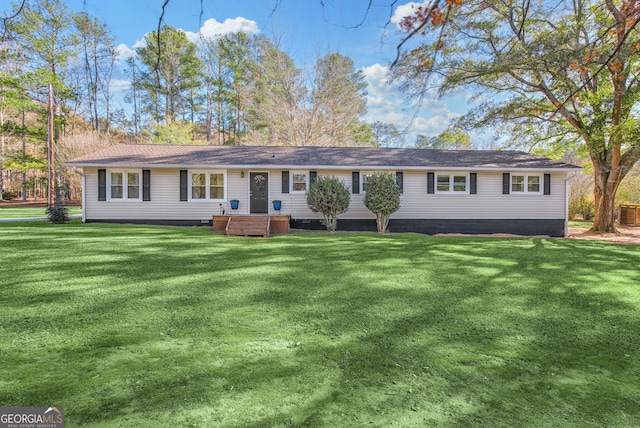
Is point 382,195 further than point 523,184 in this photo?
No

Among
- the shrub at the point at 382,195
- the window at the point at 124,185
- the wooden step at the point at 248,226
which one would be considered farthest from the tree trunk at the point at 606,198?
the window at the point at 124,185

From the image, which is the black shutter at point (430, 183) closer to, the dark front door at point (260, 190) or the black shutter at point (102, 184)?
the dark front door at point (260, 190)

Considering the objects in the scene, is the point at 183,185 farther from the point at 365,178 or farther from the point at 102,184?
the point at 365,178

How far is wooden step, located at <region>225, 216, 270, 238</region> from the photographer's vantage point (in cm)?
1049

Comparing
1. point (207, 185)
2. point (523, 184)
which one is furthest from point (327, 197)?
point (523, 184)

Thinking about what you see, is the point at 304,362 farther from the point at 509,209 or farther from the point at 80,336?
the point at 509,209

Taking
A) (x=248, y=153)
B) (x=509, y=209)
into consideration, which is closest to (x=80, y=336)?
(x=248, y=153)

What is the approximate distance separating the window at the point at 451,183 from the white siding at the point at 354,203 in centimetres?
27

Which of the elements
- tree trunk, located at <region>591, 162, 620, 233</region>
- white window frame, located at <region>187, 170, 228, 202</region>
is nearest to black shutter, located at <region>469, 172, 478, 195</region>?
tree trunk, located at <region>591, 162, 620, 233</region>

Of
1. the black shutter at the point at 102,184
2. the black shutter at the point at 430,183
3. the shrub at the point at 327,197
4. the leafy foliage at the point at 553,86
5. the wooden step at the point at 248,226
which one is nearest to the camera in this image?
the wooden step at the point at 248,226

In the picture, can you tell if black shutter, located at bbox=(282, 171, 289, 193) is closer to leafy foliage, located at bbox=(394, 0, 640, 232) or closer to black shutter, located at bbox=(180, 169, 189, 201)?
black shutter, located at bbox=(180, 169, 189, 201)

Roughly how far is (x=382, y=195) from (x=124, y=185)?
9590mm

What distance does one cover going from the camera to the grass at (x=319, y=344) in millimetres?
2000

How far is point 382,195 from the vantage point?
11766 mm
